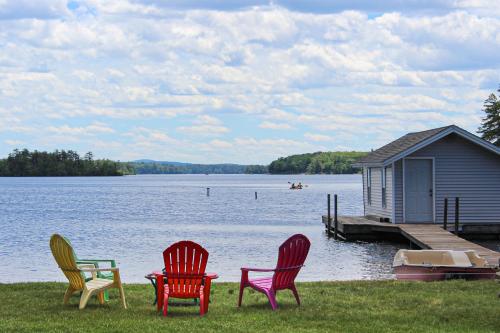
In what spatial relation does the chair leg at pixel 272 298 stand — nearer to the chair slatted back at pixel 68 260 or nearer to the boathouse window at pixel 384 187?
the chair slatted back at pixel 68 260

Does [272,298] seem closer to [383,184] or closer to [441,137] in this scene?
[441,137]

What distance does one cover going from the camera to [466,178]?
27.6 meters

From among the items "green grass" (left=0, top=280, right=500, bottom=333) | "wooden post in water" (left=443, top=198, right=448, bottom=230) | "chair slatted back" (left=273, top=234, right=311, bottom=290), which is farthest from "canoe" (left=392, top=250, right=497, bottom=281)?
"wooden post in water" (left=443, top=198, right=448, bottom=230)

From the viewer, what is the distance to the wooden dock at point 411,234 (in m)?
21.1

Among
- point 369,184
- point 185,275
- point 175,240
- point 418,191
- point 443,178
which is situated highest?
point 443,178

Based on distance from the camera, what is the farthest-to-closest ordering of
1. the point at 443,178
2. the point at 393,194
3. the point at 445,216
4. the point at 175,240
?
the point at 175,240 < the point at 443,178 < the point at 393,194 < the point at 445,216

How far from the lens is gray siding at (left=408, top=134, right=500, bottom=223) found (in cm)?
2725

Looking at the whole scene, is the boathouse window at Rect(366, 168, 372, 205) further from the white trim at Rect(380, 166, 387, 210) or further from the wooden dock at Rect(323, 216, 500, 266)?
the white trim at Rect(380, 166, 387, 210)

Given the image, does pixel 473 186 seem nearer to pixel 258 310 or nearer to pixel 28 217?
pixel 258 310

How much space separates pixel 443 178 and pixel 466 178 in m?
0.93

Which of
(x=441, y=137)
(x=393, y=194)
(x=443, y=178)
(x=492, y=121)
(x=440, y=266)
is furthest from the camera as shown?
(x=492, y=121)

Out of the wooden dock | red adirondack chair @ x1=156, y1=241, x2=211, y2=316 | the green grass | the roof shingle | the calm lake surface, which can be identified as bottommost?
the calm lake surface

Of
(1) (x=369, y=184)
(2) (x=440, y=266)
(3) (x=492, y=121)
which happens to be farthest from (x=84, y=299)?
(3) (x=492, y=121)

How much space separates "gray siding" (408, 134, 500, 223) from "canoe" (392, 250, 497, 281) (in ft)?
34.1
